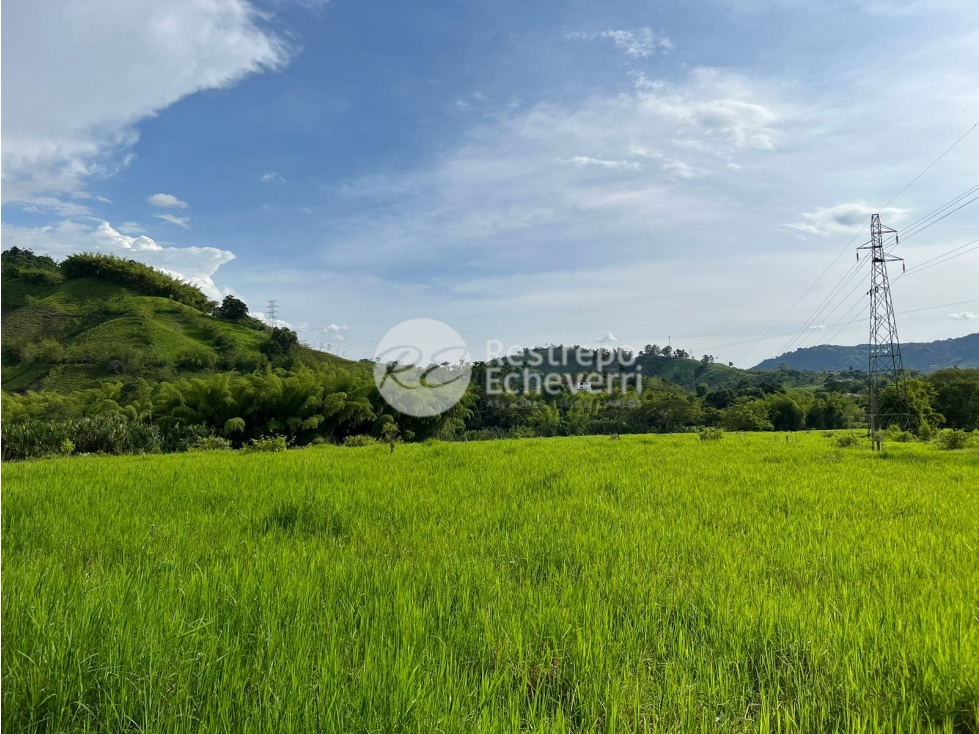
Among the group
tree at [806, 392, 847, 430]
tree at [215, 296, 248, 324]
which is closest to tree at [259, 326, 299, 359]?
tree at [215, 296, 248, 324]

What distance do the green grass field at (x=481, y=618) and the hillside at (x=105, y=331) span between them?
44.2 m

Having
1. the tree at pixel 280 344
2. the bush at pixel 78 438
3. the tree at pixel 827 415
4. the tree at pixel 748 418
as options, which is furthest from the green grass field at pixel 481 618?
the tree at pixel 280 344

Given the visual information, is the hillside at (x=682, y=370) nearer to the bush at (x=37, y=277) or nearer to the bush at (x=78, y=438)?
the bush at (x=37, y=277)

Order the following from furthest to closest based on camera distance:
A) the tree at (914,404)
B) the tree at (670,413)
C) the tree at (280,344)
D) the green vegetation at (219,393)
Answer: the tree at (280,344) → the tree at (670,413) → the tree at (914,404) → the green vegetation at (219,393)

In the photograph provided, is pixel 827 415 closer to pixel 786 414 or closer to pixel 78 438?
pixel 786 414

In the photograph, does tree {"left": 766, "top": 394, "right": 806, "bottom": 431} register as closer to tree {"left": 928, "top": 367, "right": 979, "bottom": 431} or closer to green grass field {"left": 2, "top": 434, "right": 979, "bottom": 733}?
tree {"left": 928, "top": 367, "right": 979, "bottom": 431}

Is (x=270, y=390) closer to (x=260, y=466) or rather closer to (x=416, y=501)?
(x=260, y=466)

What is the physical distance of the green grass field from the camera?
1.70 meters

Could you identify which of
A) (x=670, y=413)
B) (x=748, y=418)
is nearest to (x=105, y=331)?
(x=670, y=413)

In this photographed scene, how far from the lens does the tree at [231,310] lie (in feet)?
206

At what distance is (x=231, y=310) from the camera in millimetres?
62625

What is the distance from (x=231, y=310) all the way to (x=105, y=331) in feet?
59.7

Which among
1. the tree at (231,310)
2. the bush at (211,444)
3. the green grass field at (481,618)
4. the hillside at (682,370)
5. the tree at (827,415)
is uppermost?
the tree at (231,310)

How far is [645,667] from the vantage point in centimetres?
210
